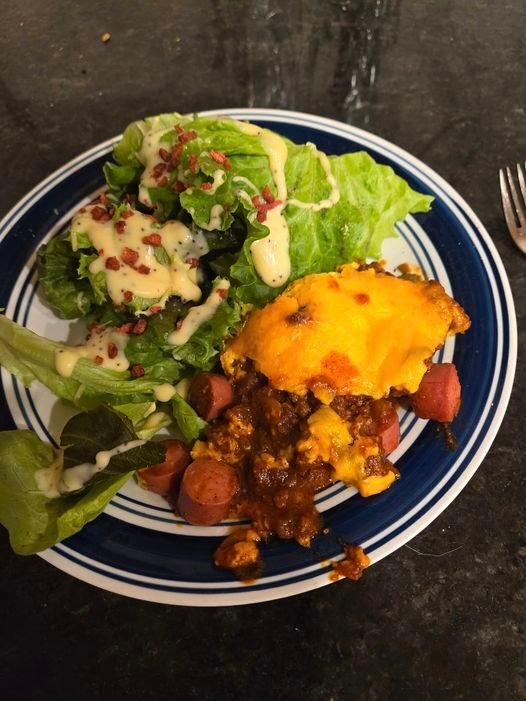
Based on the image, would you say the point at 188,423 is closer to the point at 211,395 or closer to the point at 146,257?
the point at 211,395

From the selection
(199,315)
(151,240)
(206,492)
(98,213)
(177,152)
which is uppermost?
(177,152)

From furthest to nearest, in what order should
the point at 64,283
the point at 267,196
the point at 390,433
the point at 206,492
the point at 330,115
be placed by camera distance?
the point at 330,115 < the point at 64,283 < the point at 267,196 < the point at 390,433 < the point at 206,492

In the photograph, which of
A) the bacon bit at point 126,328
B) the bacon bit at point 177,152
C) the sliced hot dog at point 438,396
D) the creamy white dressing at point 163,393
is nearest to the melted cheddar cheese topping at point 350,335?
the sliced hot dog at point 438,396

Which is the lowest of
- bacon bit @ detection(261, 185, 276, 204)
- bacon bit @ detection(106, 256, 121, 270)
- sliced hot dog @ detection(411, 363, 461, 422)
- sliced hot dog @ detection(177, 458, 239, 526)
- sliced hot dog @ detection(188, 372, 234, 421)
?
sliced hot dog @ detection(177, 458, 239, 526)

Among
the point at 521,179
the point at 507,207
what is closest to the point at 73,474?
the point at 507,207

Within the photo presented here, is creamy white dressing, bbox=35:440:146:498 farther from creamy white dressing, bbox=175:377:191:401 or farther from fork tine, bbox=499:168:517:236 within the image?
fork tine, bbox=499:168:517:236

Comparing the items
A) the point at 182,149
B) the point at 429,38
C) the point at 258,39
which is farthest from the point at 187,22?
the point at 182,149

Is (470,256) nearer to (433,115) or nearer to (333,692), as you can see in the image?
(433,115)

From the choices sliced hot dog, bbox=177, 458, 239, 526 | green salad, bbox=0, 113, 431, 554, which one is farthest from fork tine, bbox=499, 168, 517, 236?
sliced hot dog, bbox=177, 458, 239, 526
